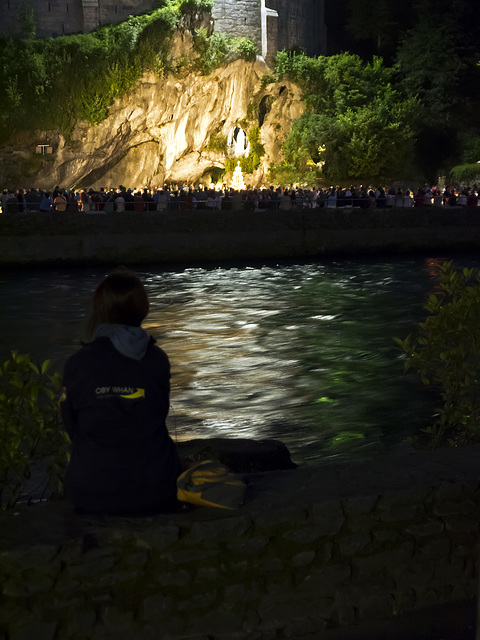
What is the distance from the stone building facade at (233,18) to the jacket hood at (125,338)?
148 ft

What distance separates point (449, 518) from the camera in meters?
4.08

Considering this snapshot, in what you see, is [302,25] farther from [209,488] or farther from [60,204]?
[209,488]

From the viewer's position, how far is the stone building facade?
150 feet

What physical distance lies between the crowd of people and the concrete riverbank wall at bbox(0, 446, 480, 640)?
24195 mm

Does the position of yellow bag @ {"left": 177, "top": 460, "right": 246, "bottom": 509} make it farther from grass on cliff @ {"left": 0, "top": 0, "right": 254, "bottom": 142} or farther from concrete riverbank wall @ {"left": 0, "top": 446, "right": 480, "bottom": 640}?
grass on cliff @ {"left": 0, "top": 0, "right": 254, "bottom": 142}

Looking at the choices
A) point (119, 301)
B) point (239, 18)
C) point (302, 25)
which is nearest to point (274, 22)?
point (302, 25)

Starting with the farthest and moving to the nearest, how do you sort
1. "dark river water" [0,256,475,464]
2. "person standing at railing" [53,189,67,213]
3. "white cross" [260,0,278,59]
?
"white cross" [260,0,278,59], "person standing at railing" [53,189,67,213], "dark river water" [0,256,475,464]

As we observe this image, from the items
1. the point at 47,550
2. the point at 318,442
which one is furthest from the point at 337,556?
the point at 318,442

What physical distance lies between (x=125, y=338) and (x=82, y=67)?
146 feet

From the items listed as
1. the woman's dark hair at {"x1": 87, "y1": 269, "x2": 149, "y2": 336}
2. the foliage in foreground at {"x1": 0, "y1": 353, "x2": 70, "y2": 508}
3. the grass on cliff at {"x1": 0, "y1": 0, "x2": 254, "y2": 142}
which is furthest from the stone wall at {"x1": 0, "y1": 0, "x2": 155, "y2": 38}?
the woman's dark hair at {"x1": 87, "y1": 269, "x2": 149, "y2": 336}

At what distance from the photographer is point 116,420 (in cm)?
344

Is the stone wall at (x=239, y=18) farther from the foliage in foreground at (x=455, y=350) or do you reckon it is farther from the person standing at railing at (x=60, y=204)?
the foliage in foreground at (x=455, y=350)

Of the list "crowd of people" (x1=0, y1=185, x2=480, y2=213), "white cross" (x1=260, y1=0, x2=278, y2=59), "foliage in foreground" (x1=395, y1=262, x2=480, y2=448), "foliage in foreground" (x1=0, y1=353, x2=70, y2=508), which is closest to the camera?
"foliage in foreground" (x1=0, y1=353, x2=70, y2=508)

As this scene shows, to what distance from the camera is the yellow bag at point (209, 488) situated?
367cm
